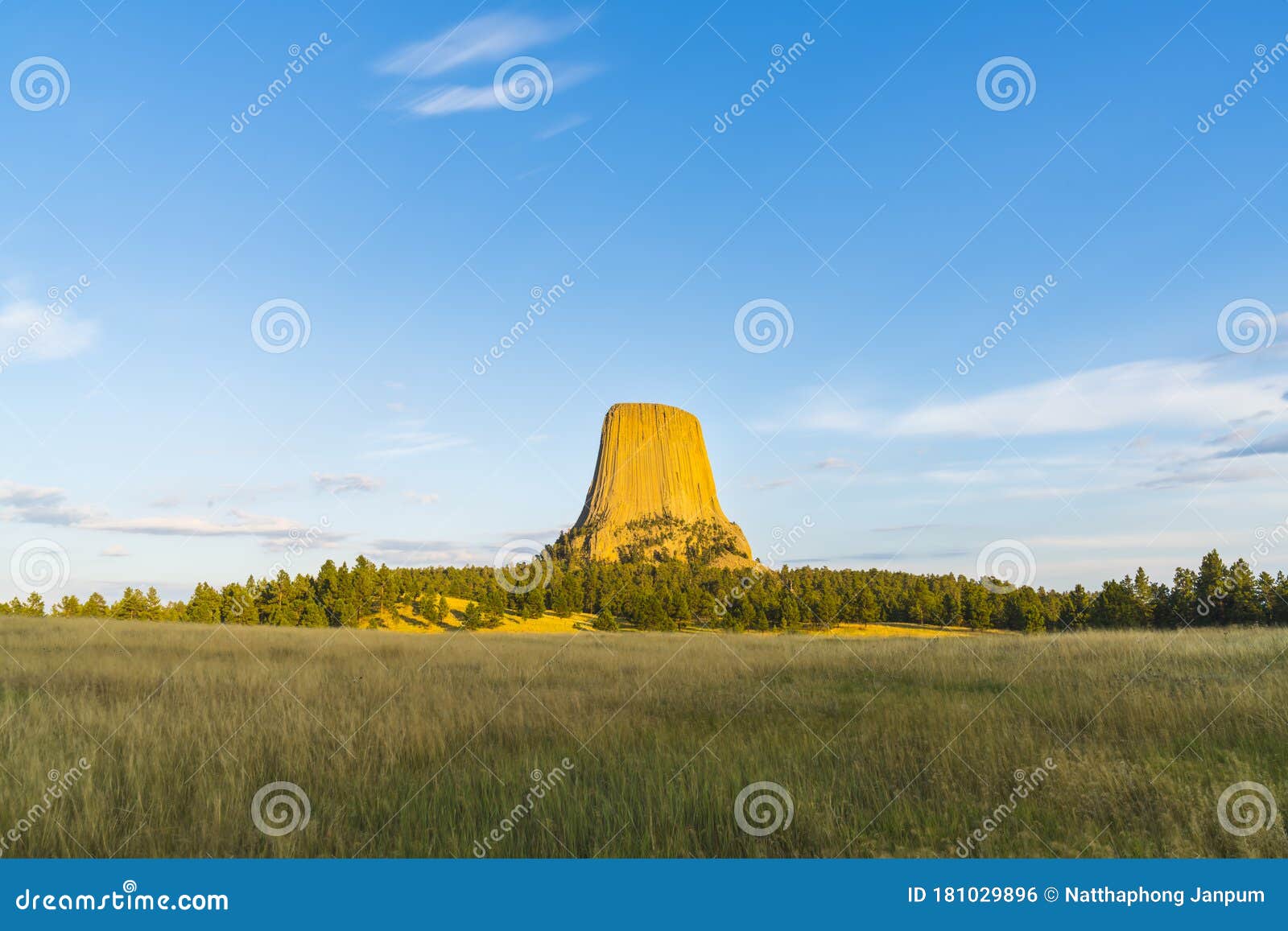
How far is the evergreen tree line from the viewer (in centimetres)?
4647

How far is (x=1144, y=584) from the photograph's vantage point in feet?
178

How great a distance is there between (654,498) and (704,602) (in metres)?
75.3

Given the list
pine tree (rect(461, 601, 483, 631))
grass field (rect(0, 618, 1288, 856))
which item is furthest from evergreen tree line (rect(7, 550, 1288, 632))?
grass field (rect(0, 618, 1288, 856))

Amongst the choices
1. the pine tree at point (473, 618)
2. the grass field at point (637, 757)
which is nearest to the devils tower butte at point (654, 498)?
the pine tree at point (473, 618)

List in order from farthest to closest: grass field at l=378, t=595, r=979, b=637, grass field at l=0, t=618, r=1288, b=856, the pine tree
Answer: grass field at l=378, t=595, r=979, b=637
the pine tree
grass field at l=0, t=618, r=1288, b=856

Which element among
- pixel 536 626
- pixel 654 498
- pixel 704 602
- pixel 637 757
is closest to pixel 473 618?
pixel 536 626

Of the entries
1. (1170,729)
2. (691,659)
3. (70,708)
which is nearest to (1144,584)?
(691,659)

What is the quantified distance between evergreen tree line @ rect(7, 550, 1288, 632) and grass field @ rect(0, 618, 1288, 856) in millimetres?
25757

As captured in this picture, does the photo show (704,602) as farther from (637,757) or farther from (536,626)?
(637,757)

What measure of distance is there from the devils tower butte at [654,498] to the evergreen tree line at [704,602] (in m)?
41.0

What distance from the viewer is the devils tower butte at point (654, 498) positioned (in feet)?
392

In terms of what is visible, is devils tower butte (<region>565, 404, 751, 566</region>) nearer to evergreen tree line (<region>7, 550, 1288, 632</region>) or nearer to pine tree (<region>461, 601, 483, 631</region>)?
evergreen tree line (<region>7, 550, 1288, 632</region>)

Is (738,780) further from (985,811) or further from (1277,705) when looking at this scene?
(1277,705)

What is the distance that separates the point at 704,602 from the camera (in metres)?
59.0
